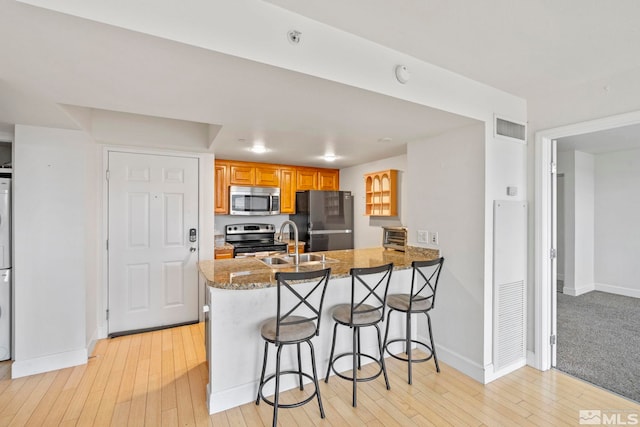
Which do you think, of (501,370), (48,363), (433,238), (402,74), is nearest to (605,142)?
(433,238)

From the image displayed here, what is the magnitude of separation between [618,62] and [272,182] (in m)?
3.88

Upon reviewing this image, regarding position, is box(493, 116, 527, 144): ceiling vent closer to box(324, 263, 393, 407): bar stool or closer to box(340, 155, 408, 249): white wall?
box(324, 263, 393, 407): bar stool

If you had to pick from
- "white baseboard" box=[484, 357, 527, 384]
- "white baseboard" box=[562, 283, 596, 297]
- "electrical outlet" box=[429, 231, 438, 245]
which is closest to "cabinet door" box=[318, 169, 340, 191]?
"electrical outlet" box=[429, 231, 438, 245]

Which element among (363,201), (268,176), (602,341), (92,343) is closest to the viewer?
(92,343)

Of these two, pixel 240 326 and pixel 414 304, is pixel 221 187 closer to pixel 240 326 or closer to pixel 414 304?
pixel 240 326

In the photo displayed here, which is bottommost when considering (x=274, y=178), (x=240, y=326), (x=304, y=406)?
(x=304, y=406)

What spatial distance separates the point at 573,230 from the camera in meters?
4.84

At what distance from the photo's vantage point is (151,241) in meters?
3.49

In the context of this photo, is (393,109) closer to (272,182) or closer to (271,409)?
(271,409)

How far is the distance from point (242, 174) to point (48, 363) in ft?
9.50

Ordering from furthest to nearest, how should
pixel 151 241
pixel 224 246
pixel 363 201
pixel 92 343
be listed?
pixel 363 201 < pixel 224 246 < pixel 151 241 < pixel 92 343

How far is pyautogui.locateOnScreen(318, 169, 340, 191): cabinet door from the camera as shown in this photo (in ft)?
17.2

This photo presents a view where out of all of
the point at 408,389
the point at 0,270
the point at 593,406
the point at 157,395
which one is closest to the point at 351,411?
the point at 408,389

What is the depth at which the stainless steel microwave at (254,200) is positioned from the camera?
436 cm
